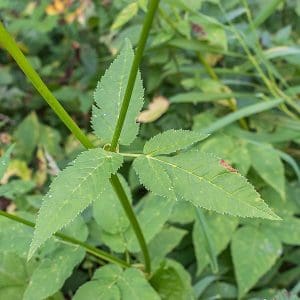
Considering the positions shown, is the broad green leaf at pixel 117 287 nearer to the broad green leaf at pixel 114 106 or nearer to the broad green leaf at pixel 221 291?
the broad green leaf at pixel 114 106

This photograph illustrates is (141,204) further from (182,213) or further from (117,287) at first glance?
(117,287)

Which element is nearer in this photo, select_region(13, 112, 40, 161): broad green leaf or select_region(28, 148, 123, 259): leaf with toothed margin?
select_region(28, 148, 123, 259): leaf with toothed margin

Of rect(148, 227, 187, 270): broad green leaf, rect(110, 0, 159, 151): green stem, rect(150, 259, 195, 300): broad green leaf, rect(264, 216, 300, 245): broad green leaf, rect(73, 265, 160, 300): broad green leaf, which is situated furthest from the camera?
rect(264, 216, 300, 245): broad green leaf

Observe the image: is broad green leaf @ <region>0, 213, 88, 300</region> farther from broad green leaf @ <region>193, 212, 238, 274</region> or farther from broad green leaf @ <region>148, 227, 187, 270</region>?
broad green leaf @ <region>193, 212, 238, 274</region>

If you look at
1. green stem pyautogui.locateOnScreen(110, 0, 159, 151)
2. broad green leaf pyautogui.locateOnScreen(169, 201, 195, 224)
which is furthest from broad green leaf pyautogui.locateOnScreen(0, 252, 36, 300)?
green stem pyautogui.locateOnScreen(110, 0, 159, 151)

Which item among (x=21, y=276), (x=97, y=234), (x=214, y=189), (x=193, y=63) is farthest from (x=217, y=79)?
(x=214, y=189)

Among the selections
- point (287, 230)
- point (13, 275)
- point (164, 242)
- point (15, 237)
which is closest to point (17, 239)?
point (15, 237)

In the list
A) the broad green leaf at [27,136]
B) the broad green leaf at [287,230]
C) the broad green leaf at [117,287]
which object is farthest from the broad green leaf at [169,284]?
the broad green leaf at [27,136]
